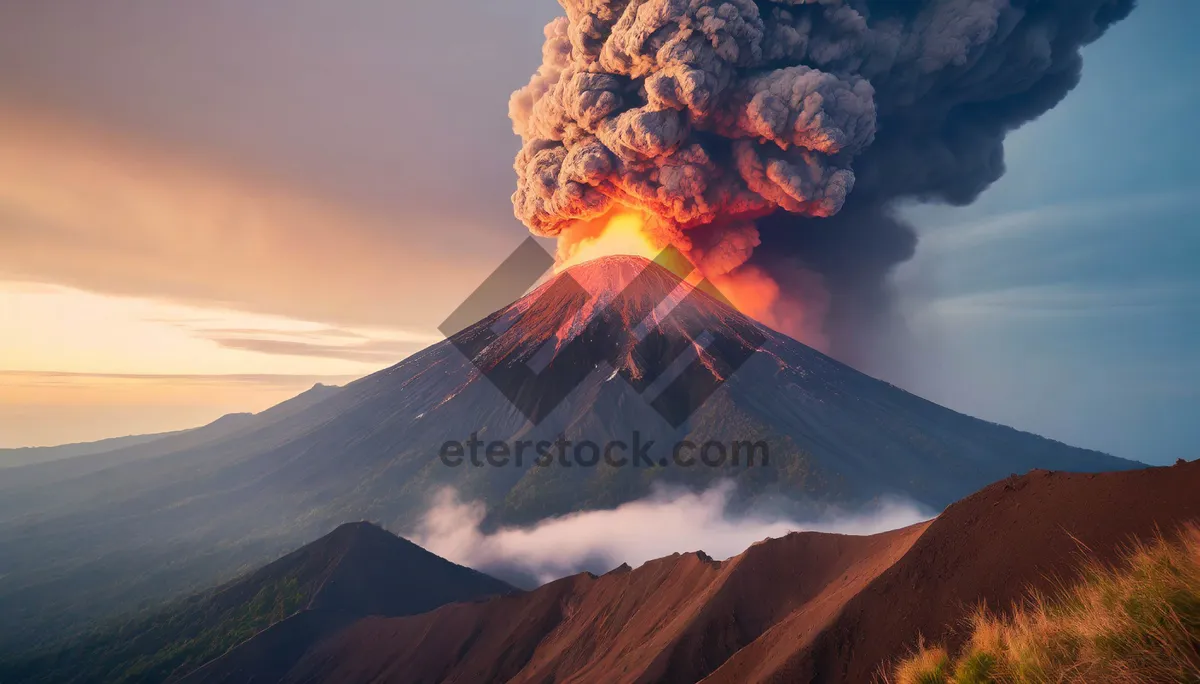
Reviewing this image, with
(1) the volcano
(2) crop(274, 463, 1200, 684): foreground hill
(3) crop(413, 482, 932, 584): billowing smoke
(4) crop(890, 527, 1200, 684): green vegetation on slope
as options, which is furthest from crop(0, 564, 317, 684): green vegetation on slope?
(4) crop(890, 527, 1200, 684): green vegetation on slope

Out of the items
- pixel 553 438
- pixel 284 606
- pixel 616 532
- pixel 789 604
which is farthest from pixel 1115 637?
pixel 553 438

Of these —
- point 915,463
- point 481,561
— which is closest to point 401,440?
point 481,561

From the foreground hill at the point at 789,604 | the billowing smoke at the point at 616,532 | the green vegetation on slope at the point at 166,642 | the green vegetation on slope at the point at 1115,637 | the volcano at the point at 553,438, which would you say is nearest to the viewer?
the green vegetation on slope at the point at 1115,637

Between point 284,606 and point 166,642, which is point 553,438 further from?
point 166,642

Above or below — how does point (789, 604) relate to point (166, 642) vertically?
below

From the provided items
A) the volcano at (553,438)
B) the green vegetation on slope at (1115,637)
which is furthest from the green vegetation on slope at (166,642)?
the green vegetation on slope at (1115,637)

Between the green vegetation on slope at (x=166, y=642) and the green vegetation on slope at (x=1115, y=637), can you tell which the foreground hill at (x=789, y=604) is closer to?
the green vegetation on slope at (x=1115, y=637)
